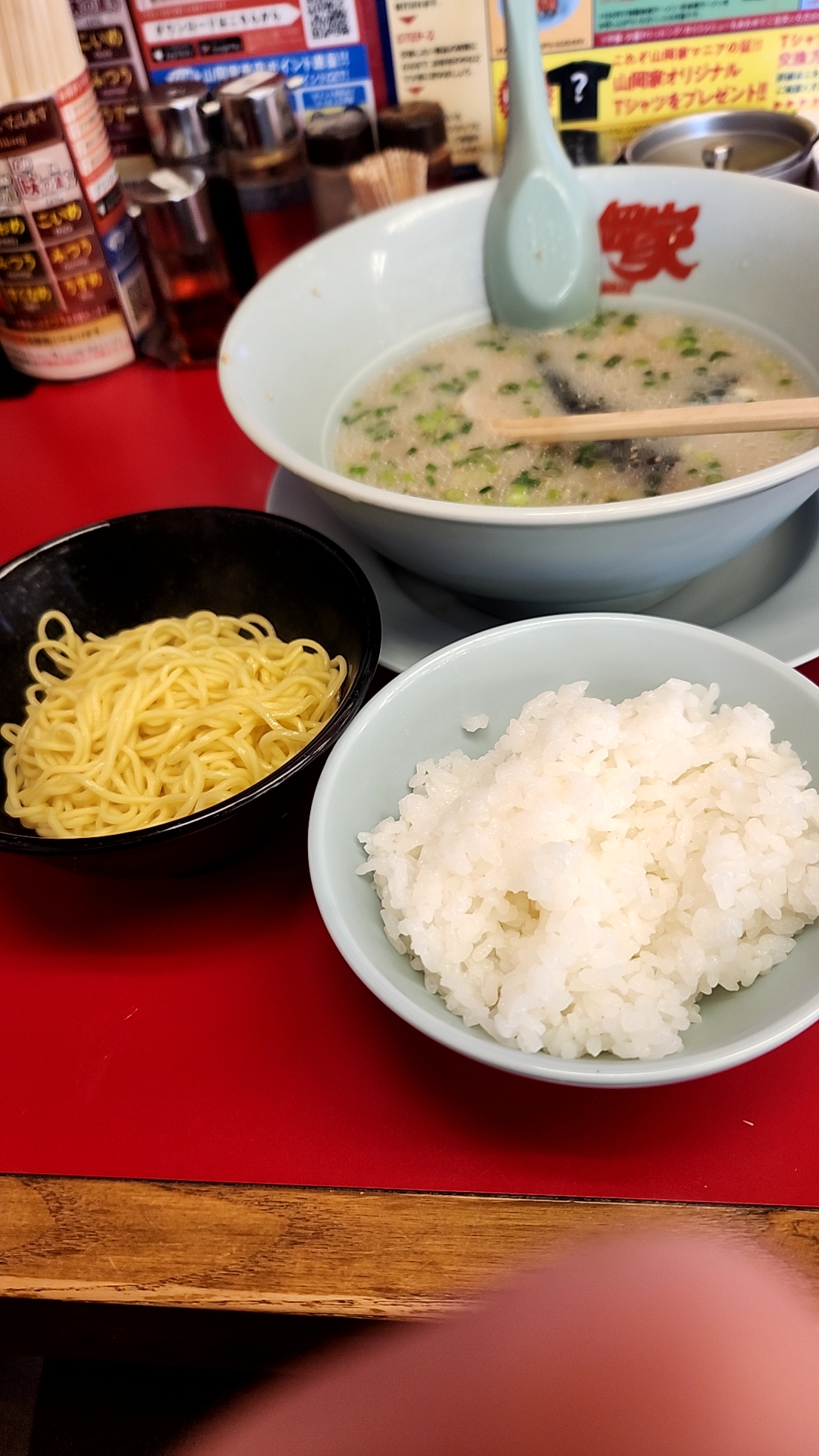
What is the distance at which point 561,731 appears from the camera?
37.8 inches

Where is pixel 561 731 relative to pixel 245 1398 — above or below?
above

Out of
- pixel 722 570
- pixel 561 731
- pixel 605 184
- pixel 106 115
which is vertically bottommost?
pixel 722 570

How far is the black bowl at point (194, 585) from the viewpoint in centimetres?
115

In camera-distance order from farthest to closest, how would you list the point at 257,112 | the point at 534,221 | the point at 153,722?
1. the point at 257,112
2. the point at 534,221
3. the point at 153,722

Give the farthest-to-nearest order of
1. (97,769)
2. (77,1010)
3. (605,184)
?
(605,184) < (97,769) < (77,1010)

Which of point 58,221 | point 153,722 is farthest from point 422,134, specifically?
point 153,722

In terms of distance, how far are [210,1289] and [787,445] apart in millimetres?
1184

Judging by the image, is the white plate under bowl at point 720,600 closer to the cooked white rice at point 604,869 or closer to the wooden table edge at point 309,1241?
the cooked white rice at point 604,869

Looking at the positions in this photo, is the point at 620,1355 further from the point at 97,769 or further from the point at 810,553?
the point at 810,553

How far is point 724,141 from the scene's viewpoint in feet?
6.34

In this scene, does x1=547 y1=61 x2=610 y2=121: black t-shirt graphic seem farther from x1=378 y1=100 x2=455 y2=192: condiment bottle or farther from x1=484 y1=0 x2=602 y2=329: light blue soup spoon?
x1=484 y1=0 x2=602 y2=329: light blue soup spoon

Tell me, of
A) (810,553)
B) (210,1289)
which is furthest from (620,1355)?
(810,553)

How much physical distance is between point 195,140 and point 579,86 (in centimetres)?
80

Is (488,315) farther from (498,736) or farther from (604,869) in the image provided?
(604,869)
